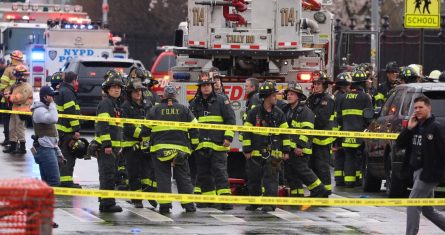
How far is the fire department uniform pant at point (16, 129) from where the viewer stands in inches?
989

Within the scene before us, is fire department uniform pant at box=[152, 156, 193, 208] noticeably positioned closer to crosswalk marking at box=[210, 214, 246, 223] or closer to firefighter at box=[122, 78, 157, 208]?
crosswalk marking at box=[210, 214, 246, 223]

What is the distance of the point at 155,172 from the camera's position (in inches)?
663

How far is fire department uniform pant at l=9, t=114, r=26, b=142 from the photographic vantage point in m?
25.1

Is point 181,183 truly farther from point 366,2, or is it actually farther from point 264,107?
point 366,2

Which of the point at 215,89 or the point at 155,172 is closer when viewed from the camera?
the point at 155,172

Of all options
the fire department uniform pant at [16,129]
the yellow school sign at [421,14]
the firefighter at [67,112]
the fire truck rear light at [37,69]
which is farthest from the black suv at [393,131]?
the fire truck rear light at [37,69]

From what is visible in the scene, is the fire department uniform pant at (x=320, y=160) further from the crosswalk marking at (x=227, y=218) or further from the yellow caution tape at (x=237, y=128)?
the crosswalk marking at (x=227, y=218)

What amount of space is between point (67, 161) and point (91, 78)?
40.6 feet

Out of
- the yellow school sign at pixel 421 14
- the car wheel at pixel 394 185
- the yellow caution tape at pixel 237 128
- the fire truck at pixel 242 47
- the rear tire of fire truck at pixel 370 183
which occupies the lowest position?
the rear tire of fire truck at pixel 370 183

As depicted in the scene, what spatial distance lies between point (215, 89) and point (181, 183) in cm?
220

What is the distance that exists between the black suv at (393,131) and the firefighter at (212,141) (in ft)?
7.06

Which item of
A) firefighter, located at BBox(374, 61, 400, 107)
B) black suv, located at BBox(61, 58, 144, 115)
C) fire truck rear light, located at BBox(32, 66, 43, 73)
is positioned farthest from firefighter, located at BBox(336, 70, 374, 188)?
fire truck rear light, located at BBox(32, 66, 43, 73)

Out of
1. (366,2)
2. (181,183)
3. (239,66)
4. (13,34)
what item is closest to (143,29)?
(366,2)

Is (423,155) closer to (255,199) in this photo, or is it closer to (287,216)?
(255,199)
